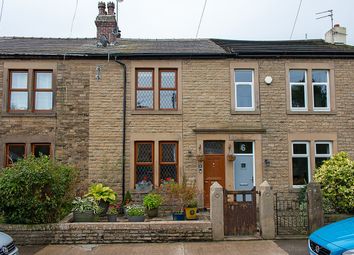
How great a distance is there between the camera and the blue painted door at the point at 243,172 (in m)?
13.9

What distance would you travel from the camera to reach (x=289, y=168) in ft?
45.4

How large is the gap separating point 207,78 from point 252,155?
11.9ft

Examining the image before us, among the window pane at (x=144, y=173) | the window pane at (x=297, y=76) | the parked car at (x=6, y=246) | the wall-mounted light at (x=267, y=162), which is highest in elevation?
the window pane at (x=297, y=76)

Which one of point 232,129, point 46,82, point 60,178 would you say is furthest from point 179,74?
point 60,178

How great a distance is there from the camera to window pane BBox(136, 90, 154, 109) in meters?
14.1

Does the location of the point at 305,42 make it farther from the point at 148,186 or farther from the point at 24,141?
the point at 24,141

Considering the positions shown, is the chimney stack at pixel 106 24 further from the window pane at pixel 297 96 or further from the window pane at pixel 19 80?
the window pane at pixel 297 96

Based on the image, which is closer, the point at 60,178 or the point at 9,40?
the point at 60,178

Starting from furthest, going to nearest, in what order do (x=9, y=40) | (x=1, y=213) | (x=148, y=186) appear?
1. (x=9, y=40)
2. (x=148, y=186)
3. (x=1, y=213)

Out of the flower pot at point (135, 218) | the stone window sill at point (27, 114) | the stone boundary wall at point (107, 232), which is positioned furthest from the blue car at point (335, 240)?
the stone window sill at point (27, 114)

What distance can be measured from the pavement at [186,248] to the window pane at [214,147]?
17.5 ft

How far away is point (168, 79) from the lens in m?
14.3

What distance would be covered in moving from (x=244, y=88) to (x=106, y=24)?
22.7 feet

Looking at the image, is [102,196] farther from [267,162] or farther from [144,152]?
[267,162]
